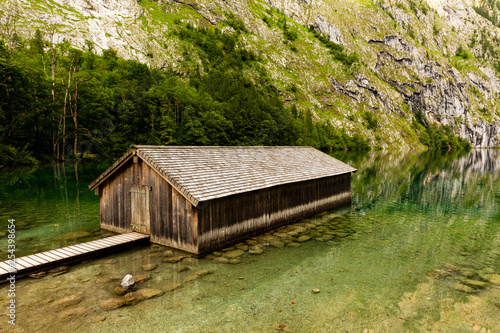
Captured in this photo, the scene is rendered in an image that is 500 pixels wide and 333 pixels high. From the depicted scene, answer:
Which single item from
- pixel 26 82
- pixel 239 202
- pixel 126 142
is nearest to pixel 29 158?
pixel 26 82

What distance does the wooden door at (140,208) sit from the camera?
579 inches

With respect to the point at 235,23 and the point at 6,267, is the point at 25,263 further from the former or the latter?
the point at 235,23

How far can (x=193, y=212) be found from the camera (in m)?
13.0

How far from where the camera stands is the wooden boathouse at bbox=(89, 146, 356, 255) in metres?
13.4

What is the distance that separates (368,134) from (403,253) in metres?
156

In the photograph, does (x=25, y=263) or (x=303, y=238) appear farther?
(x=303, y=238)

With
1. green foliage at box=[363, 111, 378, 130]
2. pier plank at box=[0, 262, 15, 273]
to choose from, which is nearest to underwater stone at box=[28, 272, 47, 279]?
pier plank at box=[0, 262, 15, 273]

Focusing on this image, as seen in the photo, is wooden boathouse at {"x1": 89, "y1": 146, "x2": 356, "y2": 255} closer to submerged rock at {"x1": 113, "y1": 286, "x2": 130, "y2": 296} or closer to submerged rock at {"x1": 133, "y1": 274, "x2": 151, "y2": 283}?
submerged rock at {"x1": 133, "y1": 274, "x2": 151, "y2": 283}

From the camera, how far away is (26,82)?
1869 inches

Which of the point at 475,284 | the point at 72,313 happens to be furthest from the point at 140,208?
the point at 475,284

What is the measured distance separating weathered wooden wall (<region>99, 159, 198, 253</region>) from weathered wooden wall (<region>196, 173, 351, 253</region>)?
2.30 feet

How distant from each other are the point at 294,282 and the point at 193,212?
5087mm

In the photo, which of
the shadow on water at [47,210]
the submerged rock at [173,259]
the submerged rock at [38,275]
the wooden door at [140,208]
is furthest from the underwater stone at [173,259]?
the shadow on water at [47,210]

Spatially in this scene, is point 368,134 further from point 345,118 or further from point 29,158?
point 29,158
